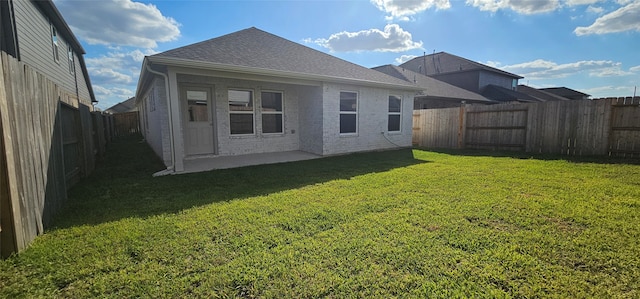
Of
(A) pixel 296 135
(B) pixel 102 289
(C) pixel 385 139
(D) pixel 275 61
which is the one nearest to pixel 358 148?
(C) pixel 385 139

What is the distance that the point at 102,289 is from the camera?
82.4 inches

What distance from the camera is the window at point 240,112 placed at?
29.8ft

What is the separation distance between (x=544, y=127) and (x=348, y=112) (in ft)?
23.3

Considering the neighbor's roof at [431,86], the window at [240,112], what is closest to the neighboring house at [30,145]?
the window at [240,112]

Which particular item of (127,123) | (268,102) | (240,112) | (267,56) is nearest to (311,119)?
(268,102)

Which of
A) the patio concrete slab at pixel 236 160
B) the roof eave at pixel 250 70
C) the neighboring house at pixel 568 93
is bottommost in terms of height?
the patio concrete slab at pixel 236 160

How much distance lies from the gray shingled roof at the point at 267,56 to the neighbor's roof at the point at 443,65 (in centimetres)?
1908

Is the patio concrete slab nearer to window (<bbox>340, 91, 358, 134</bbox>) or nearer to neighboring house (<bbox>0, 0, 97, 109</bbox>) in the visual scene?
window (<bbox>340, 91, 358, 134</bbox>)

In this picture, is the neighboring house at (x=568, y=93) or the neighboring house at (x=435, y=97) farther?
the neighboring house at (x=568, y=93)

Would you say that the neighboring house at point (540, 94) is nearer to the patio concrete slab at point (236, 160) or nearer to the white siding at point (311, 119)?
the white siding at point (311, 119)

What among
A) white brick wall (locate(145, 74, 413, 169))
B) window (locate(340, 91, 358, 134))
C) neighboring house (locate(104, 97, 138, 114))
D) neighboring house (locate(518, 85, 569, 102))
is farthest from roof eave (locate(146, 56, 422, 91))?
neighboring house (locate(104, 97, 138, 114))

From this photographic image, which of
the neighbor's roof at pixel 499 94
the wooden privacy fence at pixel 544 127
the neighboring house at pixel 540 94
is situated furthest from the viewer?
the neighboring house at pixel 540 94

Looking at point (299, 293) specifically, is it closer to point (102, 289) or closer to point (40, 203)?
point (102, 289)

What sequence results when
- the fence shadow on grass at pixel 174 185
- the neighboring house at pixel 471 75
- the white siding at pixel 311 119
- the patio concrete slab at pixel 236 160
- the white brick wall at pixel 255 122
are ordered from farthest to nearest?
1. the neighboring house at pixel 471 75
2. the white siding at pixel 311 119
3. the white brick wall at pixel 255 122
4. the patio concrete slab at pixel 236 160
5. the fence shadow on grass at pixel 174 185
